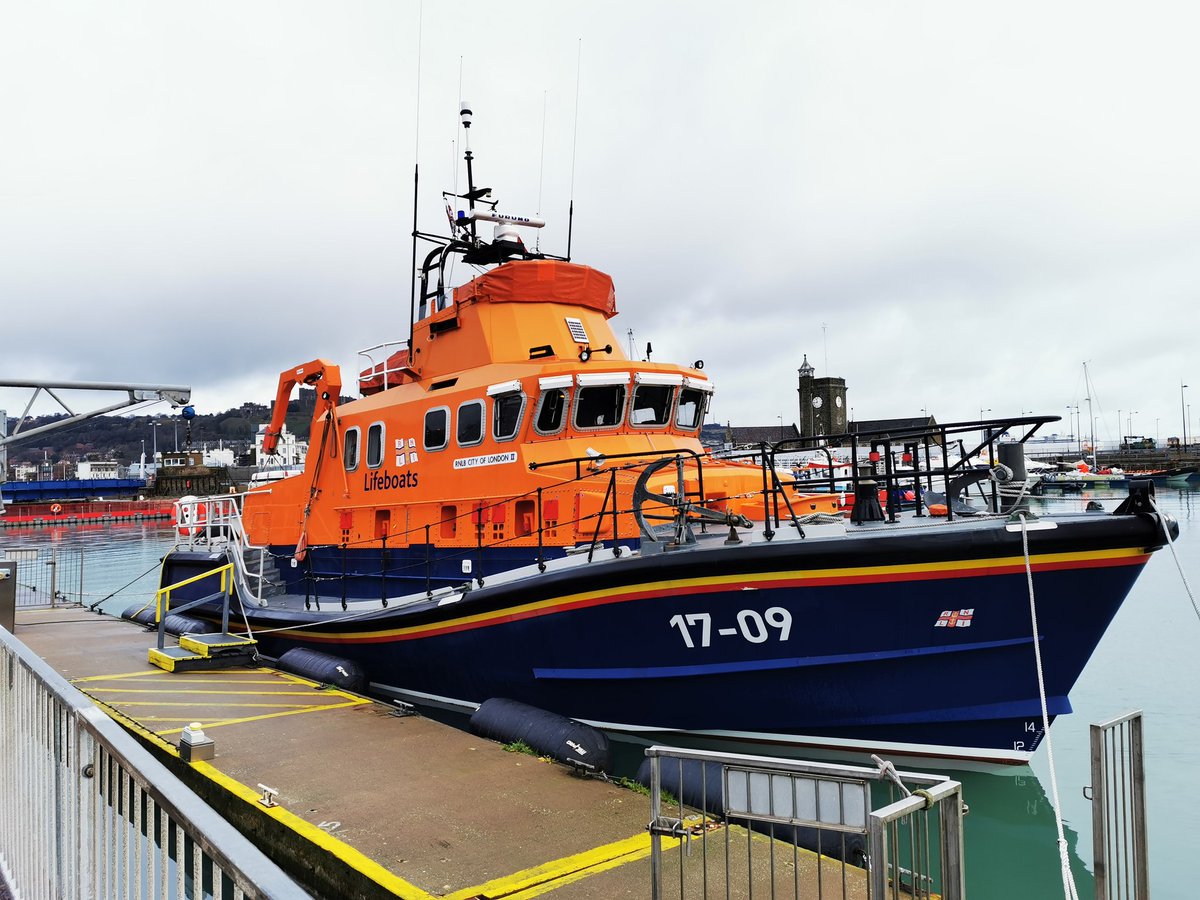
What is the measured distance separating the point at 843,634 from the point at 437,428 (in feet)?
14.9

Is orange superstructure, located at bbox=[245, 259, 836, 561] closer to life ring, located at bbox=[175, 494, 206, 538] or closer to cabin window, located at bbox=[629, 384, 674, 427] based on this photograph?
cabin window, located at bbox=[629, 384, 674, 427]

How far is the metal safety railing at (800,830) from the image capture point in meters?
2.62

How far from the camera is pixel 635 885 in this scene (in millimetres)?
3654

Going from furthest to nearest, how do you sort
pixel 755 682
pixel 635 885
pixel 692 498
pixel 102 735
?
pixel 692 498 → pixel 755 682 → pixel 635 885 → pixel 102 735

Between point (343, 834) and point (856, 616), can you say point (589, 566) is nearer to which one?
point (856, 616)

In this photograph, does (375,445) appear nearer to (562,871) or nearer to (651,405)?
(651,405)

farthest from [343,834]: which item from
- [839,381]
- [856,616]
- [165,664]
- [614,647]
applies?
[839,381]

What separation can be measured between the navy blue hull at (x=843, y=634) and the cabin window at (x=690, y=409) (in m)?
2.88

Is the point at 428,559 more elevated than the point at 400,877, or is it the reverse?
the point at 428,559

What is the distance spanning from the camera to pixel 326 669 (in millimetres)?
7852

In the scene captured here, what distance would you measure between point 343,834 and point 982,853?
13.4 ft

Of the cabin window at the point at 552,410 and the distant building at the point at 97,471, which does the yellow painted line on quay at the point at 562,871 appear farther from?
the distant building at the point at 97,471

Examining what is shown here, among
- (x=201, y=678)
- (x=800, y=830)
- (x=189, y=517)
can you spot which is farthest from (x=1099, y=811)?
(x=189, y=517)

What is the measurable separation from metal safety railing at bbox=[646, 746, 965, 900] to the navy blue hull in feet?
2.81
